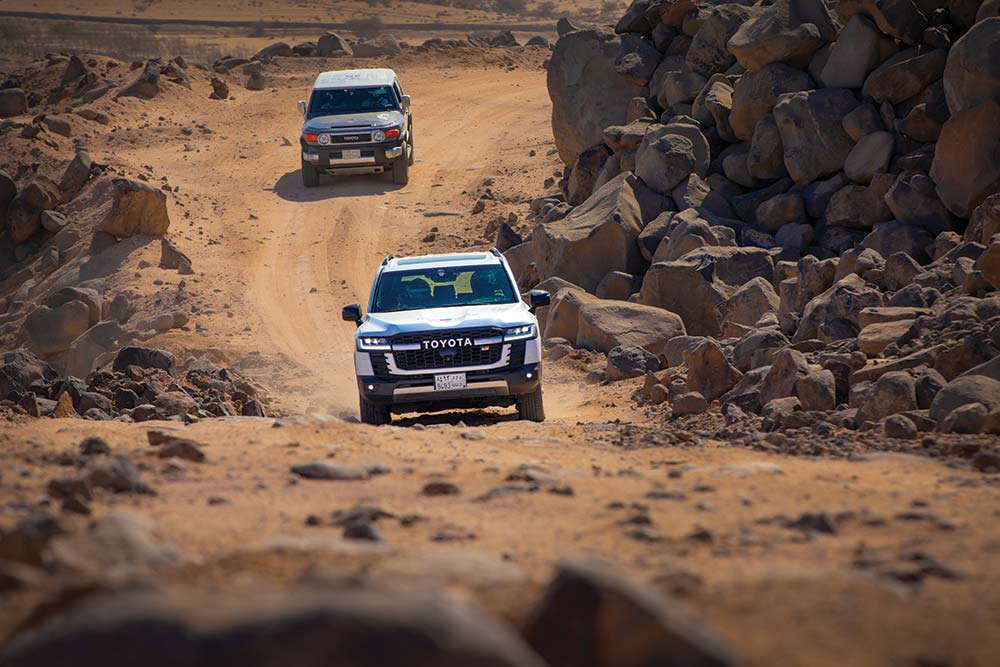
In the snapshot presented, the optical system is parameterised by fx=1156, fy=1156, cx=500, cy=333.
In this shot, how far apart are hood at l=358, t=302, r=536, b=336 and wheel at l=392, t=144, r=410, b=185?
1410 cm

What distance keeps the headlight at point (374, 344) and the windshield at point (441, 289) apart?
2.55 feet

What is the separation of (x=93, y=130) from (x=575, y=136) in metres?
12.6

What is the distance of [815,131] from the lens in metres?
16.6

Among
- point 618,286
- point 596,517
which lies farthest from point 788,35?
point 596,517

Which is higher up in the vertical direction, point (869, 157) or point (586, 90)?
point (586, 90)

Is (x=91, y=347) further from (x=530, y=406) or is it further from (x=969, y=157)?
(x=969, y=157)

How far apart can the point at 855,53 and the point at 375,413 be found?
967cm

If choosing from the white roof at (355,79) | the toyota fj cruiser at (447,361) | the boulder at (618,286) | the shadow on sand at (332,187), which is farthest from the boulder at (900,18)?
the white roof at (355,79)

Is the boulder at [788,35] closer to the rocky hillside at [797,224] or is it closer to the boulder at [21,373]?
the rocky hillside at [797,224]

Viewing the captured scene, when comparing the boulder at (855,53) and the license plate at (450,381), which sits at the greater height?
the boulder at (855,53)

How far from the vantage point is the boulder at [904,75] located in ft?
52.0

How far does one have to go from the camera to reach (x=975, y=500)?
21.3 ft

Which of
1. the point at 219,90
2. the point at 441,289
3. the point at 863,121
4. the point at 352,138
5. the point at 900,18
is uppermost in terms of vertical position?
the point at 900,18

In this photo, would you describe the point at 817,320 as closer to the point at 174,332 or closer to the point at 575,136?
the point at 174,332
